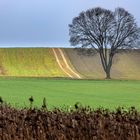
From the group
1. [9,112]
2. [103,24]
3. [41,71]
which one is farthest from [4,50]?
[9,112]

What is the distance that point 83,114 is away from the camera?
834cm

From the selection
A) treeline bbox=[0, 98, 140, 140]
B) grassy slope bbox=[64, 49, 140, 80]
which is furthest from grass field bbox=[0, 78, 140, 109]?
grassy slope bbox=[64, 49, 140, 80]

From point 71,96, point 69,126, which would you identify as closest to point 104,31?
point 71,96

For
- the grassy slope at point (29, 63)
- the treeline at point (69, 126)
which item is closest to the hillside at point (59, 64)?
the grassy slope at point (29, 63)

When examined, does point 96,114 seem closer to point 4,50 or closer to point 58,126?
point 58,126

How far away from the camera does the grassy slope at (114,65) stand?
9369cm

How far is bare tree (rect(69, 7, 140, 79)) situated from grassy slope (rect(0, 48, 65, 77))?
7690 millimetres

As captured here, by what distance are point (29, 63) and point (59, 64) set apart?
623cm

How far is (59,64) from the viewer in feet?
320

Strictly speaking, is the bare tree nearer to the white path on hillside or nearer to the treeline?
the white path on hillside

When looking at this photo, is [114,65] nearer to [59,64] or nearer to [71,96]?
[59,64]

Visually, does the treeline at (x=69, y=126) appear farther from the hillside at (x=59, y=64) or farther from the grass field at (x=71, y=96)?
the hillside at (x=59, y=64)

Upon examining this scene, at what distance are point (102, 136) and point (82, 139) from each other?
1.13 feet

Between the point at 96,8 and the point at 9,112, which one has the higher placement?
the point at 96,8
